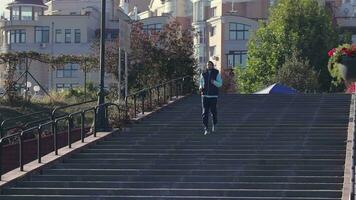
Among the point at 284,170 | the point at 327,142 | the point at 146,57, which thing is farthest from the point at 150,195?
the point at 146,57

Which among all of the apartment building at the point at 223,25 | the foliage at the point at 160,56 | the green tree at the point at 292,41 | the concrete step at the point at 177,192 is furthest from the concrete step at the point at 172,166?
the apartment building at the point at 223,25

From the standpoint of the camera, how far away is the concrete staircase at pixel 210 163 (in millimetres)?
16281

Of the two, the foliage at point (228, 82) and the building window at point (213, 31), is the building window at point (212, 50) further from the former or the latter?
the foliage at point (228, 82)

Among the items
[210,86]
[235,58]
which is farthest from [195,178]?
[235,58]

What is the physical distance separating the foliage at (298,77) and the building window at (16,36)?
150 ft

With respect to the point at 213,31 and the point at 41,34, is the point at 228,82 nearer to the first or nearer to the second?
the point at 213,31

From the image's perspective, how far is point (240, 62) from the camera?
82000 mm

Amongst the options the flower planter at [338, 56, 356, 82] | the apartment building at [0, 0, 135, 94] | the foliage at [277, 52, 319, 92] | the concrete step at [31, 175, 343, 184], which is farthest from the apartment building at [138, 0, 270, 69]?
the flower planter at [338, 56, 356, 82]

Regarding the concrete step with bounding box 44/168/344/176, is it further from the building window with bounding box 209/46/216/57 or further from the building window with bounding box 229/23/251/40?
the building window with bounding box 209/46/216/57

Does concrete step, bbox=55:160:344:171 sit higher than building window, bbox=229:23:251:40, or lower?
lower

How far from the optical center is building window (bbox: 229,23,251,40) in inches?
3228

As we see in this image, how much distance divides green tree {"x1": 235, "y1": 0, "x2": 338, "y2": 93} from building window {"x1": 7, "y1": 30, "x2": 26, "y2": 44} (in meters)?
38.0

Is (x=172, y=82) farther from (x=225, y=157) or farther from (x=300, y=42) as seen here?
(x=300, y=42)

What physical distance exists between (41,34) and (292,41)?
126 ft
